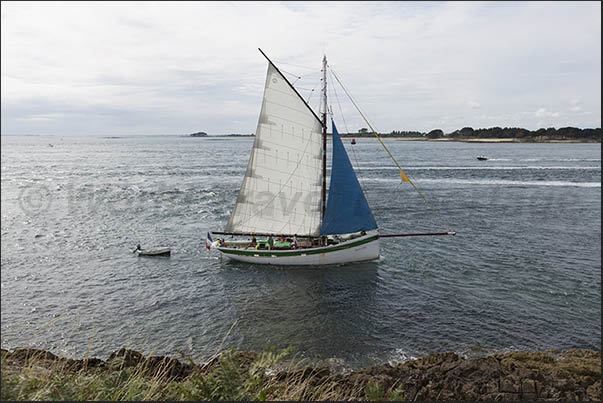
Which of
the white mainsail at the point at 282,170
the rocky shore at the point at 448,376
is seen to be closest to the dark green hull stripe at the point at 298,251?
the white mainsail at the point at 282,170

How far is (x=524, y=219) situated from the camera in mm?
49750

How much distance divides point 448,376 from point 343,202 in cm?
1824

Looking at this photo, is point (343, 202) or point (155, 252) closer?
point (343, 202)

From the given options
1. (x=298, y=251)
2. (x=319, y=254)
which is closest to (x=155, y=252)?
(x=298, y=251)

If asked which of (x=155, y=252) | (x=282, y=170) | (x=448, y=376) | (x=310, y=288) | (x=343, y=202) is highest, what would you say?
(x=282, y=170)

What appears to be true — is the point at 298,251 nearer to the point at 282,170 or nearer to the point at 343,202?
the point at 343,202

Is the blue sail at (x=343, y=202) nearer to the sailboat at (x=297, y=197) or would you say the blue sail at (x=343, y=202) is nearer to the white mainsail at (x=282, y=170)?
the sailboat at (x=297, y=197)

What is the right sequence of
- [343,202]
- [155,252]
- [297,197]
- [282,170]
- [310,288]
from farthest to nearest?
[155,252], [297,197], [343,202], [282,170], [310,288]

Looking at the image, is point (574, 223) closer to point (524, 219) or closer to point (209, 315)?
point (524, 219)

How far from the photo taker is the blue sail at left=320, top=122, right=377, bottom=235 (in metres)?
32.2

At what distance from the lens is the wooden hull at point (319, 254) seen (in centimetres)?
3369

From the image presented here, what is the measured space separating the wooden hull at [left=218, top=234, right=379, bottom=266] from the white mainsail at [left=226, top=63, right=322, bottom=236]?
1.76 metres

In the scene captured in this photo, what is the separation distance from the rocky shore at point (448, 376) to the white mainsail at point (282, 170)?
16.4 m

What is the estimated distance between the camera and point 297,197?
33.5 meters
